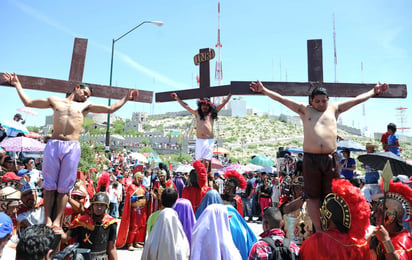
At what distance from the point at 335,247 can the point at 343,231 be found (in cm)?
19

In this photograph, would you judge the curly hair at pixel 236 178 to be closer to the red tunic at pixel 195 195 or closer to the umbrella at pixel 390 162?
the red tunic at pixel 195 195

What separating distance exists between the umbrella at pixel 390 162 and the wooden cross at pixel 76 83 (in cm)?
433

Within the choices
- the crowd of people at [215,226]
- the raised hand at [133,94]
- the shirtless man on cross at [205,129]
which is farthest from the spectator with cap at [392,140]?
the raised hand at [133,94]

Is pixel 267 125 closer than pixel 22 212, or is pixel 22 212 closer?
pixel 22 212

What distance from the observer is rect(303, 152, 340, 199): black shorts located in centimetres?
359

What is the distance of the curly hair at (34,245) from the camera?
1.93 meters

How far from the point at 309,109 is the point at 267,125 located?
101m

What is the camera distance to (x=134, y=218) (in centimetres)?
840

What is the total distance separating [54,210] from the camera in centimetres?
369

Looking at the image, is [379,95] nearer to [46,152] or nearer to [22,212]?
[46,152]

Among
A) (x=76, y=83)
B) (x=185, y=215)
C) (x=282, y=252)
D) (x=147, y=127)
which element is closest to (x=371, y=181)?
(x=185, y=215)

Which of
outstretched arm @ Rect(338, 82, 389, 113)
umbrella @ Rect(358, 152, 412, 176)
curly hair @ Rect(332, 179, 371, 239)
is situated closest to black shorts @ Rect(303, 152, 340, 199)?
outstretched arm @ Rect(338, 82, 389, 113)

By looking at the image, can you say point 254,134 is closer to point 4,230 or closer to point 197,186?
point 197,186

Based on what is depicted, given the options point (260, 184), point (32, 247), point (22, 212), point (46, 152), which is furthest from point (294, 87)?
point (260, 184)
